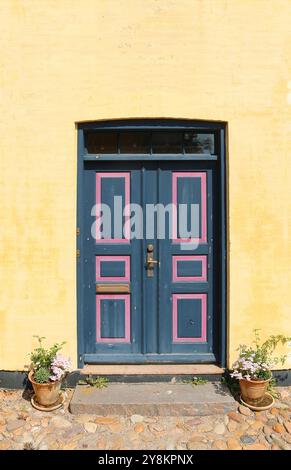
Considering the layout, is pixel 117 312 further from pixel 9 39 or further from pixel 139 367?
pixel 9 39

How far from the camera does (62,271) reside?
3.52 m

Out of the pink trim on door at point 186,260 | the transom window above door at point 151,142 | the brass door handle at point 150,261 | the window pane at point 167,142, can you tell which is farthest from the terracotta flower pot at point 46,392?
the window pane at point 167,142

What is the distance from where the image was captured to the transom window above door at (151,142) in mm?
3697

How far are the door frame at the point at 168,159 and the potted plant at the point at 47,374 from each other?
309mm

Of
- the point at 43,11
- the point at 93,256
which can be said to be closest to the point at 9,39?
the point at 43,11

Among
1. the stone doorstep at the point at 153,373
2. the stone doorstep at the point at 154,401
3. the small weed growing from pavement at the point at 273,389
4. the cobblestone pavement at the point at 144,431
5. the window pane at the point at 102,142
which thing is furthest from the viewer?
the window pane at the point at 102,142

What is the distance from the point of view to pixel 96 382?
11.5 ft

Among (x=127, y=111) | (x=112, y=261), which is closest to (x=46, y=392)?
(x=112, y=261)

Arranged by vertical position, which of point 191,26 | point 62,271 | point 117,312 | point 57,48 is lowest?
point 117,312

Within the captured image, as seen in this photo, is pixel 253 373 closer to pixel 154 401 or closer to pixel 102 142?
pixel 154 401

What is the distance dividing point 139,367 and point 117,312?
2.07 ft

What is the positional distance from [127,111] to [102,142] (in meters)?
0.46

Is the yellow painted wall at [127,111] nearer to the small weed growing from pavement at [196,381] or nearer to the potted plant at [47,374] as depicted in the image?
the potted plant at [47,374]

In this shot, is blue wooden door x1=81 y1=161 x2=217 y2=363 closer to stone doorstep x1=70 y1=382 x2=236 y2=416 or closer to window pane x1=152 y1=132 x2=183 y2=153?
window pane x1=152 y1=132 x2=183 y2=153
